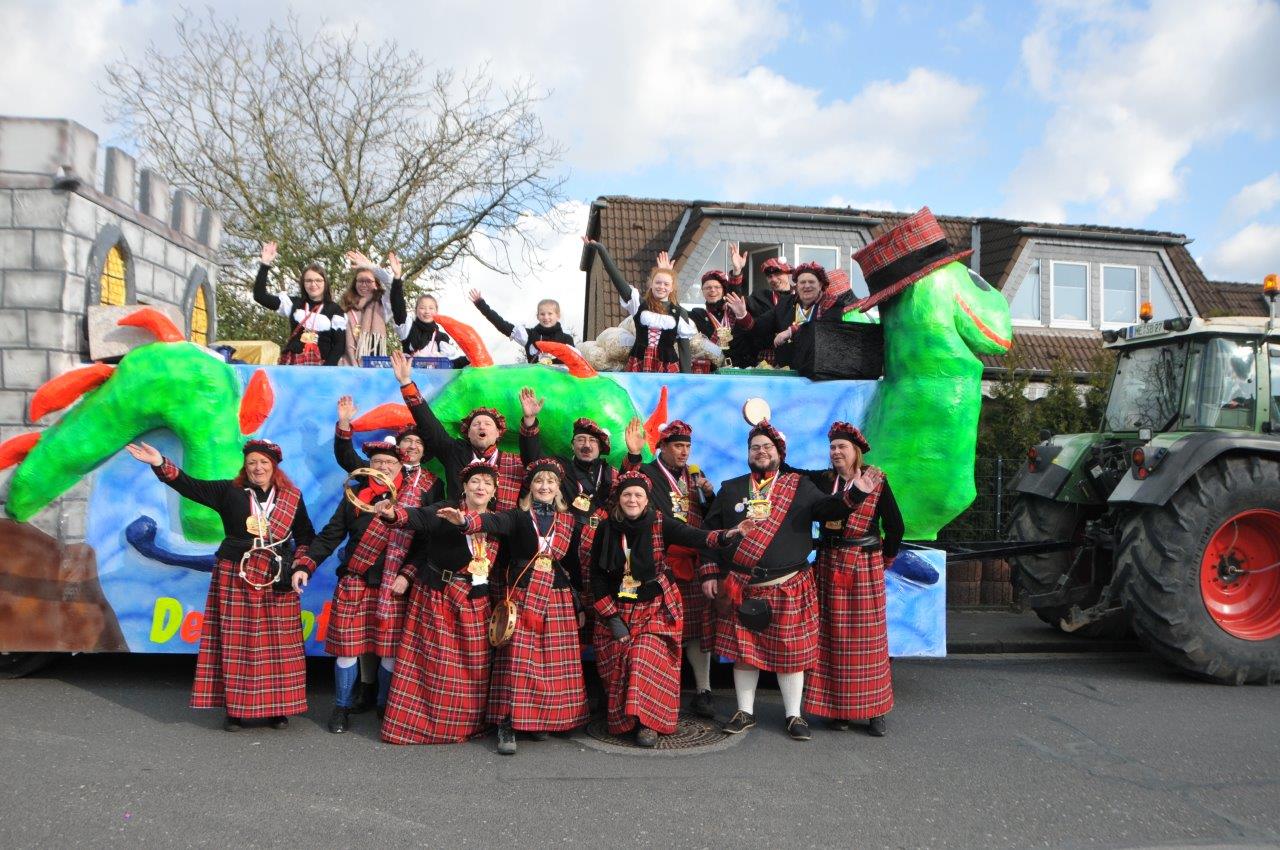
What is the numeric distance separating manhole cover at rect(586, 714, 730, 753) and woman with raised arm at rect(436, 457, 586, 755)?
7.0 inches

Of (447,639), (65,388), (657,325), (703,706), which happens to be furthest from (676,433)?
(65,388)

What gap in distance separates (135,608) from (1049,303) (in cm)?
1563

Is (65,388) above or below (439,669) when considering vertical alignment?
above

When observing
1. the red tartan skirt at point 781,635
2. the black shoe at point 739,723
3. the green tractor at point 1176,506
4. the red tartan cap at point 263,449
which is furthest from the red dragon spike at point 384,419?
the green tractor at point 1176,506

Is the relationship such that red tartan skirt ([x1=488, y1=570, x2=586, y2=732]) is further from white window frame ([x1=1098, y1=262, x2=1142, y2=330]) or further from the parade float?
white window frame ([x1=1098, y1=262, x2=1142, y2=330])

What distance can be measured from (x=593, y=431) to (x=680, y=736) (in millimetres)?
1658

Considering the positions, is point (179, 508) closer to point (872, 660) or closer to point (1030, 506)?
point (872, 660)

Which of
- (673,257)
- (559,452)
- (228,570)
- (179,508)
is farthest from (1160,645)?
(673,257)

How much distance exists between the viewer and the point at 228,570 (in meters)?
5.08

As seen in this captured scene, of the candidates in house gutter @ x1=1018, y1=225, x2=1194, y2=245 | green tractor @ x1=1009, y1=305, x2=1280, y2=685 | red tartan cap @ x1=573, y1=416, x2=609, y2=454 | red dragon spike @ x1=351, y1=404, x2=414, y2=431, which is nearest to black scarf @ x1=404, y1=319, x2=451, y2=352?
red dragon spike @ x1=351, y1=404, x2=414, y2=431

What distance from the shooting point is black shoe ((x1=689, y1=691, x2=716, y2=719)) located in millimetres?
5480

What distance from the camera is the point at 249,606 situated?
16.6ft

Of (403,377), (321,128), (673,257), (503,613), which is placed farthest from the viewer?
(673,257)

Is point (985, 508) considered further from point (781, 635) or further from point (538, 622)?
point (538, 622)
